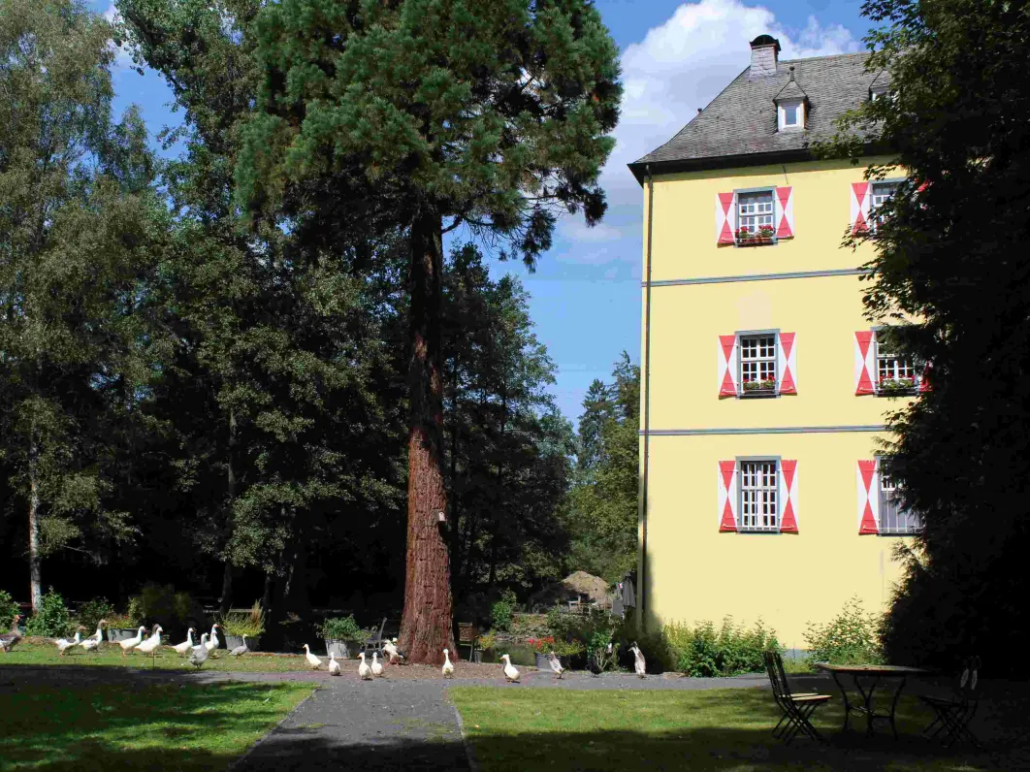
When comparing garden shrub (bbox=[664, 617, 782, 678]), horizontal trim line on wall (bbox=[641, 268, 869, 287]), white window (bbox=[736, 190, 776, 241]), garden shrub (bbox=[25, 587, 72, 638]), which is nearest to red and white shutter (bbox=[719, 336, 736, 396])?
horizontal trim line on wall (bbox=[641, 268, 869, 287])

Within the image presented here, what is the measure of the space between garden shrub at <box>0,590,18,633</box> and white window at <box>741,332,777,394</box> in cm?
1735

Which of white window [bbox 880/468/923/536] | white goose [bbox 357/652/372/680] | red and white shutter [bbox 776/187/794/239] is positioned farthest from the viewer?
red and white shutter [bbox 776/187/794/239]

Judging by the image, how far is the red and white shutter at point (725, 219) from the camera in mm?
25906

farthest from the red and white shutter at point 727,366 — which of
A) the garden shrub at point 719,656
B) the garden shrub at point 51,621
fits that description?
the garden shrub at point 51,621

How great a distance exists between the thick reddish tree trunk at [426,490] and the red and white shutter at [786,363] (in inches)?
337

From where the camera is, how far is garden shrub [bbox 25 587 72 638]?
24.1 meters

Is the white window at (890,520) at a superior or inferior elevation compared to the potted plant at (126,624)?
superior

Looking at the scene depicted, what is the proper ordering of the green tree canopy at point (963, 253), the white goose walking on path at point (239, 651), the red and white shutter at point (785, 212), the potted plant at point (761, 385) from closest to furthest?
1. the green tree canopy at point (963, 253)
2. the white goose walking on path at point (239, 651)
3. the potted plant at point (761, 385)
4. the red and white shutter at point (785, 212)

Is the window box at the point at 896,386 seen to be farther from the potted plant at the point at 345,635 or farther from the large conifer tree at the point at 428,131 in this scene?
the potted plant at the point at 345,635

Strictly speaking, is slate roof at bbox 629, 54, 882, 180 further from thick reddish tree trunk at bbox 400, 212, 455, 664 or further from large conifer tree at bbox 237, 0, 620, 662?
thick reddish tree trunk at bbox 400, 212, 455, 664

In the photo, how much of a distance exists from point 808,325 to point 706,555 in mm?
5762

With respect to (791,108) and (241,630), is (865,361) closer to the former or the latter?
(791,108)

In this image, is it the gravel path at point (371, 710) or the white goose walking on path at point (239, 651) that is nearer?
the gravel path at point (371, 710)

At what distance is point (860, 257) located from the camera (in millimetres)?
25406
